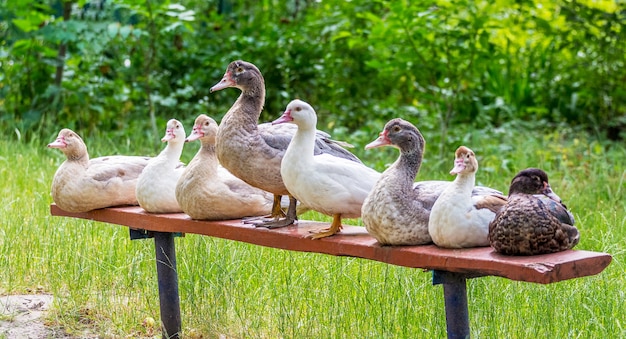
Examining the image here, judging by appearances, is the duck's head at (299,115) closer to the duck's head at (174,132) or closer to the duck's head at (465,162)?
the duck's head at (465,162)

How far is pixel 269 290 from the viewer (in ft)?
13.4

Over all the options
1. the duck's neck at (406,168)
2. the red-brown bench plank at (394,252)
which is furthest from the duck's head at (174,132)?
the duck's neck at (406,168)

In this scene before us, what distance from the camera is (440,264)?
8.48 feet

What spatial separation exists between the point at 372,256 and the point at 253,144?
708mm

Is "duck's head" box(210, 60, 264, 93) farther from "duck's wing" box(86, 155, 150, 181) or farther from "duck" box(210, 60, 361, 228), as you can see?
"duck's wing" box(86, 155, 150, 181)

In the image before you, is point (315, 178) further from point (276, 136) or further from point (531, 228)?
point (531, 228)

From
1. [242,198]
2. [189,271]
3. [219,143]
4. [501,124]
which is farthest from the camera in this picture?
[501,124]

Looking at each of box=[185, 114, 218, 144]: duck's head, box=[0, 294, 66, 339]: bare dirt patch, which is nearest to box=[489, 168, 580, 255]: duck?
box=[185, 114, 218, 144]: duck's head

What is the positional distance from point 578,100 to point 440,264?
7.57 meters

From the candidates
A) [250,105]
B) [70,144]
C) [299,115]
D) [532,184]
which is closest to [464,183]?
[532,184]

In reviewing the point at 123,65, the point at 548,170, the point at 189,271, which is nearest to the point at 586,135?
the point at 548,170

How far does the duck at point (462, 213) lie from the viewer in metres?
2.62

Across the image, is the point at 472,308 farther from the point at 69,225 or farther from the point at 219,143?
the point at 69,225

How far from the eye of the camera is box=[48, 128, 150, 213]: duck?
12.5 feet
